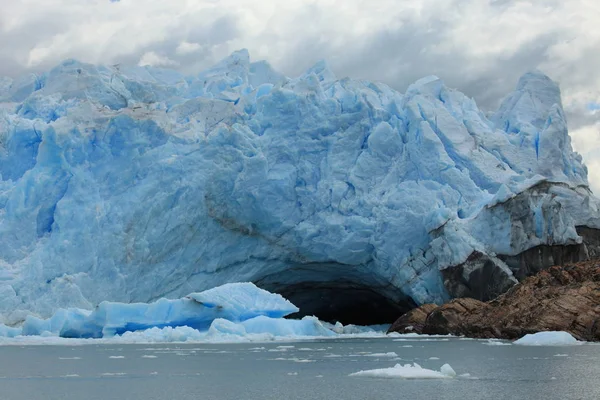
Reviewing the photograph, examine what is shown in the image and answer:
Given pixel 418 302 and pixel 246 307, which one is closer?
pixel 246 307

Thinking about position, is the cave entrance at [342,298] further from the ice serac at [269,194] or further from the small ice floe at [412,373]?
the small ice floe at [412,373]

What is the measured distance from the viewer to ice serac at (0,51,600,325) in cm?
Answer: 1953

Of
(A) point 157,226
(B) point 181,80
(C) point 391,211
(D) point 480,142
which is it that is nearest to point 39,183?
(A) point 157,226

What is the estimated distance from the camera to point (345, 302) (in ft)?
87.1

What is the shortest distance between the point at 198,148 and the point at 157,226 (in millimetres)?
2325

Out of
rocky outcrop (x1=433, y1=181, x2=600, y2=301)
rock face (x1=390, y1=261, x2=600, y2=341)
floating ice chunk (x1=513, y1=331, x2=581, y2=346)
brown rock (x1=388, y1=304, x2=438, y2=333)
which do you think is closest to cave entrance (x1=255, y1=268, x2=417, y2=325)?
brown rock (x1=388, y1=304, x2=438, y2=333)

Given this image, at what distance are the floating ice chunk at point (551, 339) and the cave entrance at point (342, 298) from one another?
6658 millimetres

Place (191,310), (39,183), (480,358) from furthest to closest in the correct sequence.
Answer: (39,183)
(191,310)
(480,358)

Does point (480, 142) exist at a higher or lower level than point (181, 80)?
lower

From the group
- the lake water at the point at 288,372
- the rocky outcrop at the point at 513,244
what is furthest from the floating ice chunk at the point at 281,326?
the rocky outcrop at the point at 513,244

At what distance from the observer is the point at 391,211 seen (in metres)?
20.4

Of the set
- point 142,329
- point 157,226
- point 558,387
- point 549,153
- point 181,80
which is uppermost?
point 181,80

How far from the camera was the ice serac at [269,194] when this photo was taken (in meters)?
19.5

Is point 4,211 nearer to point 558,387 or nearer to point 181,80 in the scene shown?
point 181,80
